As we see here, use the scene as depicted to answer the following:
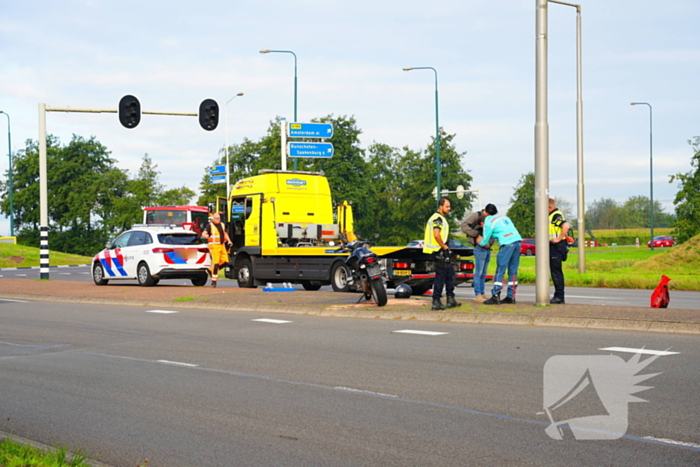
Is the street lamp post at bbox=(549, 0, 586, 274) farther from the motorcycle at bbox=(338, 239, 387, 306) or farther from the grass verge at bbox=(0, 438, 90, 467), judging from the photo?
the grass verge at bbox=(0, 438, 90, 467)

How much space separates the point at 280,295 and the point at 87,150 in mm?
77959

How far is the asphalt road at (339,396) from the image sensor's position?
521cm

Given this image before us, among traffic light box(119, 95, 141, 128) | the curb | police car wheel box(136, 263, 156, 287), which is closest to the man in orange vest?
police car wheel box(136, 263, 156, 287)

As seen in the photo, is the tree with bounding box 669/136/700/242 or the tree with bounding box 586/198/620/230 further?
the tree with bounding box 586/198/620/230

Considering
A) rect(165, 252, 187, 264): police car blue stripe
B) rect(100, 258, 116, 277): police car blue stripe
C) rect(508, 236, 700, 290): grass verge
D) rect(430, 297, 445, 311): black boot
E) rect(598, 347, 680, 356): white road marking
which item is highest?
rect(165, 252, 187, 264): police car blue stripe

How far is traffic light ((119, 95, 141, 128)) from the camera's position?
81.5ft

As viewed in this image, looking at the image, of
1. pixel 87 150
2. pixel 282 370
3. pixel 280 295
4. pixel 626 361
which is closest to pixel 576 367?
pixel 626 361

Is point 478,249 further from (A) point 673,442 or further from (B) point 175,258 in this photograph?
(B) point 175,258

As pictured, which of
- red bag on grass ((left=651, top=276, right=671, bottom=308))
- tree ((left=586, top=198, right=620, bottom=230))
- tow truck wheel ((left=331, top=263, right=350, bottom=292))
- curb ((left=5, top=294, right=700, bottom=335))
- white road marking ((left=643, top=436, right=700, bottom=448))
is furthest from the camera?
tree ((left=586, top=198, right=620, bottom=230))

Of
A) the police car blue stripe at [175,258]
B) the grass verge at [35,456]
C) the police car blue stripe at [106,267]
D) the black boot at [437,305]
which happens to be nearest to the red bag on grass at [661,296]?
the black boot at [437,305]

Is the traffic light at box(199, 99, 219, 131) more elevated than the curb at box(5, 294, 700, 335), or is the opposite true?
the traffic light at box(199, 99, 219, 131)

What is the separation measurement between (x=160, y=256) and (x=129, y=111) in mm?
5627

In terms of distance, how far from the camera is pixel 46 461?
4.71 metres

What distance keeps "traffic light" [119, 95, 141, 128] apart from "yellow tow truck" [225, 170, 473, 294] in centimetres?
456
